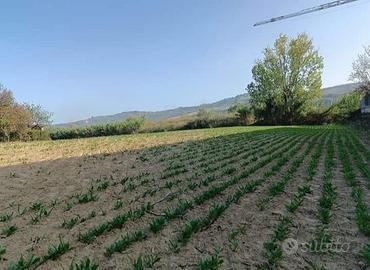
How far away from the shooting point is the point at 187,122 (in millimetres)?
48438

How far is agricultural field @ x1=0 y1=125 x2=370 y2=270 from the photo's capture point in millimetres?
3633

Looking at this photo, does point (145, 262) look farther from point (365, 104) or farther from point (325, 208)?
point (365, 104)

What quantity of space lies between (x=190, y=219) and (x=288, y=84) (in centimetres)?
4667

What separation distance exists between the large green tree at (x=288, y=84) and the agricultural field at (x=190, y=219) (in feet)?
131

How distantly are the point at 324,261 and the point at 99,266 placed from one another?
2.39m

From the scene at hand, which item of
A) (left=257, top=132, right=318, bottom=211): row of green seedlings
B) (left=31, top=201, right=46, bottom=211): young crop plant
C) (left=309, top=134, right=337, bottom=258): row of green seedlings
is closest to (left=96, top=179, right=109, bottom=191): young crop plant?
(left=31, top=201, right=46, bottom=211): young crop plant

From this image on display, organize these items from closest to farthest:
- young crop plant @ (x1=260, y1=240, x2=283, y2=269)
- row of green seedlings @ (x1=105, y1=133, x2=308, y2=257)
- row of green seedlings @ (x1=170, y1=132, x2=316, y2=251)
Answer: young crop plant @ (x1=260, y1=240, x2=283, y2=269) < row of green seedlings @ (x1=105, y1=133, x2=308, y2=257) < row of green seedlings @ (x1=170, y1=132, x2=316, y2=251)

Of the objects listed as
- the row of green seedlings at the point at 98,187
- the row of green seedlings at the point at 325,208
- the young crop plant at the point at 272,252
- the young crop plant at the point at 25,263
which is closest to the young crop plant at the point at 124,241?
the young crop plant at the point at 25,263

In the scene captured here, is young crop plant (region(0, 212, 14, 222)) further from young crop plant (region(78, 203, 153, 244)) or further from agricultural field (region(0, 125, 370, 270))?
young crop plant (region(78, 203, 153, 244))

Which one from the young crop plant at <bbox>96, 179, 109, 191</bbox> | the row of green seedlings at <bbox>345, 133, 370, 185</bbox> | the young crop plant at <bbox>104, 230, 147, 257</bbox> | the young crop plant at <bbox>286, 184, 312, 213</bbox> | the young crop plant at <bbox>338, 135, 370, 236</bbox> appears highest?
the young crop plant at <bbox>96, 179, 109, 191</bbox>

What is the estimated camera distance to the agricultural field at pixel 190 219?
3.63 meters

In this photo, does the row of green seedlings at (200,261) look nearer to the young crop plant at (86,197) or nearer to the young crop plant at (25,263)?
the young crop plant at (25,263)

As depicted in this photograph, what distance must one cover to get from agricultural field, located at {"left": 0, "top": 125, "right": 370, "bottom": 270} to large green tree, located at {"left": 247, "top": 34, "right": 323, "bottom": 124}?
131 feet

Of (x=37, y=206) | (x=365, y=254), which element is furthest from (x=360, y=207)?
(x=37, y=206)
